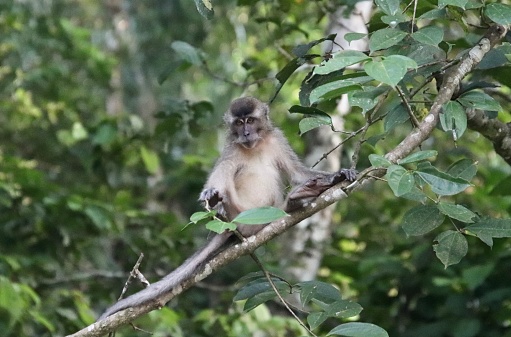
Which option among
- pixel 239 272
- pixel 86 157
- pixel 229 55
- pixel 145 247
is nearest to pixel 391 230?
pixel 239 272

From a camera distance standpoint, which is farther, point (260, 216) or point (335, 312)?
point (335, 312)

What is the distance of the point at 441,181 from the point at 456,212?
0.26m

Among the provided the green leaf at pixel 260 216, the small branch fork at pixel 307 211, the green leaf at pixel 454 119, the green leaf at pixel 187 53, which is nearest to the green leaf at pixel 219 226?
the green leaf at pixel 260 216

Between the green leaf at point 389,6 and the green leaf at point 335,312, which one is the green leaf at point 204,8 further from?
the green leaf at point 335,312

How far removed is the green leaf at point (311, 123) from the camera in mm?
3585

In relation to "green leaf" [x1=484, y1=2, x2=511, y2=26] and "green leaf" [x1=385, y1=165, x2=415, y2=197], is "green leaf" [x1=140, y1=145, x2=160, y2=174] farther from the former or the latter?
"green leaf" [x1=385, y1=165, x2=415, y2=197]

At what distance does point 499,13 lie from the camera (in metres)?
3.52

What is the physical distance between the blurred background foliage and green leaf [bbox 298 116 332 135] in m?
1.40

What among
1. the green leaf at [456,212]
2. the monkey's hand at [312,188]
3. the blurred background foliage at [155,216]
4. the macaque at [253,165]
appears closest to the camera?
the green leaf at [456,212]

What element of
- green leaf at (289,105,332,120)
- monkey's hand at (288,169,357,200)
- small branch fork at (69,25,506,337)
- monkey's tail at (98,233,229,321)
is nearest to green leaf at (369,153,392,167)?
small branch fork at (69,25,506,337)

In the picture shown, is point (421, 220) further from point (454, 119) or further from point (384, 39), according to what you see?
point (384, 39)

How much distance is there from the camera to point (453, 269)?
241 inches

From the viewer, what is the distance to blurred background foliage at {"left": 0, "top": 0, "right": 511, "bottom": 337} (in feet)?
18.2

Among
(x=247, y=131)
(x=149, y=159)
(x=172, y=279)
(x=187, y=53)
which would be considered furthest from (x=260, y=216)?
(x=149, y=159)
